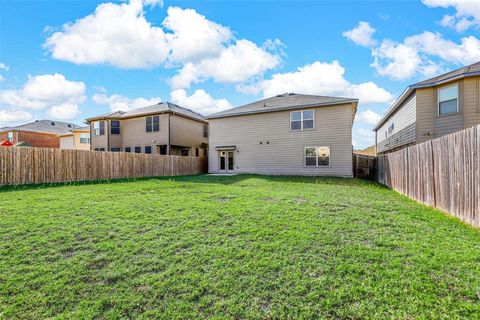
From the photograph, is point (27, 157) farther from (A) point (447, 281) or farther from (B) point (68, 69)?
(A) point (447, 281)

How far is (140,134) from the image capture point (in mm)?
21562

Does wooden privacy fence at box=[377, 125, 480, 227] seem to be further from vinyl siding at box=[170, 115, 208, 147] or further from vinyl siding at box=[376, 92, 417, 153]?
vinyl siding at box=[170, 115, 208, 147]

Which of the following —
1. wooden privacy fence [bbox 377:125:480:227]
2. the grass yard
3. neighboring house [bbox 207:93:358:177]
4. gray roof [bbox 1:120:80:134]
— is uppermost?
gray roof [bbox 1:120:80:134]

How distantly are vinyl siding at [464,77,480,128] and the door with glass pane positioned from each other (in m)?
13.5

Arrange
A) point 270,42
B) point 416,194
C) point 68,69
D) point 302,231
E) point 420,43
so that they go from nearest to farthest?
point 302,231
point 416,194
point 420,43
point 270,42
point 68,69

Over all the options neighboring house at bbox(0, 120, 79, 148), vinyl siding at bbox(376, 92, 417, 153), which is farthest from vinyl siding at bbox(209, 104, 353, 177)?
neighboring house at bbox(0, 120, 79, 148)

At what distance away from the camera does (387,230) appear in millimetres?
4098

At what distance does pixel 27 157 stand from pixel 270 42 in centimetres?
1340

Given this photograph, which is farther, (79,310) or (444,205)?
(444,205)

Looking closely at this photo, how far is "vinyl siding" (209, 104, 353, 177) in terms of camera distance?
15.1 metres

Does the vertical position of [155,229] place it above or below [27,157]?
below

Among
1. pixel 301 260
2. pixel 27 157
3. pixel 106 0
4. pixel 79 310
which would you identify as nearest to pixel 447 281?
pixel 301 260

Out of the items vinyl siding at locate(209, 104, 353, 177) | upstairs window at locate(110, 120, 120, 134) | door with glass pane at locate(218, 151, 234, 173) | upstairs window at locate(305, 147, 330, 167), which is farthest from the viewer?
upstairs window at locate(110, 120, 120, 134)

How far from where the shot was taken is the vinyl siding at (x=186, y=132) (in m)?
20.8
